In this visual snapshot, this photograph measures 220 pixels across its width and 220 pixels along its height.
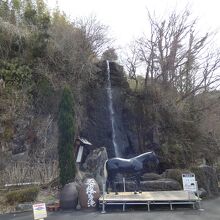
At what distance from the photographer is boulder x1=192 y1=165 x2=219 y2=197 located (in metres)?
12.2

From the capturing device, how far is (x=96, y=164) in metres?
13.1

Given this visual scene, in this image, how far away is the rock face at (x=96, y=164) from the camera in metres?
12.6

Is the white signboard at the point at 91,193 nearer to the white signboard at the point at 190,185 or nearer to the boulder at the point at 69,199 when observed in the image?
the boulder at the point at 69,199

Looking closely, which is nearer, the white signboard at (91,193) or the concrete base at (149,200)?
the concrete base at (149,200)

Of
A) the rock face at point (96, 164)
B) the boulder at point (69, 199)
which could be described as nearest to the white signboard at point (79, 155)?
the rock face at point (96, 164)

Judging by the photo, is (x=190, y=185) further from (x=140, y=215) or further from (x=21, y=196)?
(x=21, y=196)

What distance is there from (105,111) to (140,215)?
836 cm

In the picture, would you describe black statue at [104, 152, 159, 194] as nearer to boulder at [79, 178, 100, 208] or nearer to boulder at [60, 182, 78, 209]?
boulder at [79, 178, 100, 208]

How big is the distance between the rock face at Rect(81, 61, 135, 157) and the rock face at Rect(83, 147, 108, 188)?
83.3 inches

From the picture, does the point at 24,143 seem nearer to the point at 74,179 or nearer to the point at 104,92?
the point at 74,179

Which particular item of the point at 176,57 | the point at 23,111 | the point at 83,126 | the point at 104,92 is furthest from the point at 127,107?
the point at 23,111

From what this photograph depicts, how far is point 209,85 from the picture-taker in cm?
1952

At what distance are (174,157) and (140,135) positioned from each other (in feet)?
6.79

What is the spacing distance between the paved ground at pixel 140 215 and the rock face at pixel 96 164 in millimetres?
3154
